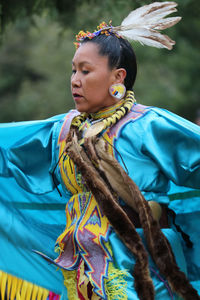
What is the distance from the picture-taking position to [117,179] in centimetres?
294

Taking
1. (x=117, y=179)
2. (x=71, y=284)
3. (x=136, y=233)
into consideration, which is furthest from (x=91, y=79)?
(x=71, y=284)

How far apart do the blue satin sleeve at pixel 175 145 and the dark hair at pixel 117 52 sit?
1.11ft

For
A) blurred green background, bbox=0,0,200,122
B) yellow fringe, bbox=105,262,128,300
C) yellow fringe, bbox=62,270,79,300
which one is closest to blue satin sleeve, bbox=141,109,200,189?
yellow fringe, bbox=105,262,128,300

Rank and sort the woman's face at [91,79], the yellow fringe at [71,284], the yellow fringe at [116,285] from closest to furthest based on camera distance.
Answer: the yellow fringe at [116,285] < the yellow fringe at [71,284] < the woman's face at [91,79]

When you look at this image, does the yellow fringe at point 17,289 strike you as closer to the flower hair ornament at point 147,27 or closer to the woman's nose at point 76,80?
the woman's nose at point 76,80

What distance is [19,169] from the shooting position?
11.6ft

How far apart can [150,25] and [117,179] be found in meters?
0.88

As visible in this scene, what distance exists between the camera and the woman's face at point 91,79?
3.08 m

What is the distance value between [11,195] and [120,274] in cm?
111

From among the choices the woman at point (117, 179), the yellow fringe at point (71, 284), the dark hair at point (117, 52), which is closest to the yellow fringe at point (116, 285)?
the woman at point (117, 179)

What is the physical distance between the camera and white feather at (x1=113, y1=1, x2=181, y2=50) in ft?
10.3

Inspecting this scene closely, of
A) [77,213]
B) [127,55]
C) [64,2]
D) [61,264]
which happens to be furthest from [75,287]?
[64,2]

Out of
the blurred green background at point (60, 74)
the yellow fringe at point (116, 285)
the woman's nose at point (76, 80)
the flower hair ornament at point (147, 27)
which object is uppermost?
the flower hair ornament at point (147, 27)

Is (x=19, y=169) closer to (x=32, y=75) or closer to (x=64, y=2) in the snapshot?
(x=64, y=2)
